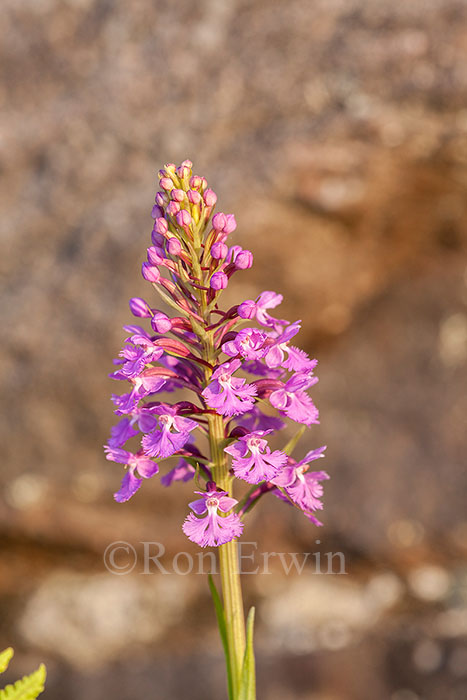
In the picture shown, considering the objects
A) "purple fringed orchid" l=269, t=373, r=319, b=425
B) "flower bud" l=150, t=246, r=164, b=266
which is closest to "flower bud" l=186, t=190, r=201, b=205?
"flower bud" l=150, t=246, r=164, b=266

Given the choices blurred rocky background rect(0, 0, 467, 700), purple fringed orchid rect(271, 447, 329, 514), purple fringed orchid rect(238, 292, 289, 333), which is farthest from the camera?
blurred rocky background rect(0, 0, 467, 700)

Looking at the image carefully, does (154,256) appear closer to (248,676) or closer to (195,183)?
(195,183)

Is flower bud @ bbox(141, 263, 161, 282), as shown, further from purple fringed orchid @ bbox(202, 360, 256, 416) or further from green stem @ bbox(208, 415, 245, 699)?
green stem @ bbox(208, 415, 245, 699)

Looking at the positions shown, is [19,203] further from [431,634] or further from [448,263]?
[431,634]

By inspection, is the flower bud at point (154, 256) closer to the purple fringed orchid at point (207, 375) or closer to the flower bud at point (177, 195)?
the purple fringed orchid at point (207, 375)

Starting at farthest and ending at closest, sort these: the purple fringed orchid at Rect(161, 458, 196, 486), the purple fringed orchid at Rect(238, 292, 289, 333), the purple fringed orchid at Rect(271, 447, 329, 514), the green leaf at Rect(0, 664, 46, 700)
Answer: the purple fringed orchid at Rect(161, 458, 196, 486), the purple fringed orchid at Rect(238, 292, 289, 333), the purple fringed orchid at Rect(271, 447, 329, 514), the green leaf at Rect(0, 664, 46, 700)

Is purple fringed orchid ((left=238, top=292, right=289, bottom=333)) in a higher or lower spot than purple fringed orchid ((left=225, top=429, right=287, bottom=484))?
higher

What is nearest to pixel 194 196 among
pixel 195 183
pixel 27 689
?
pixel 195 183

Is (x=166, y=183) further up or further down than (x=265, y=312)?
further up
